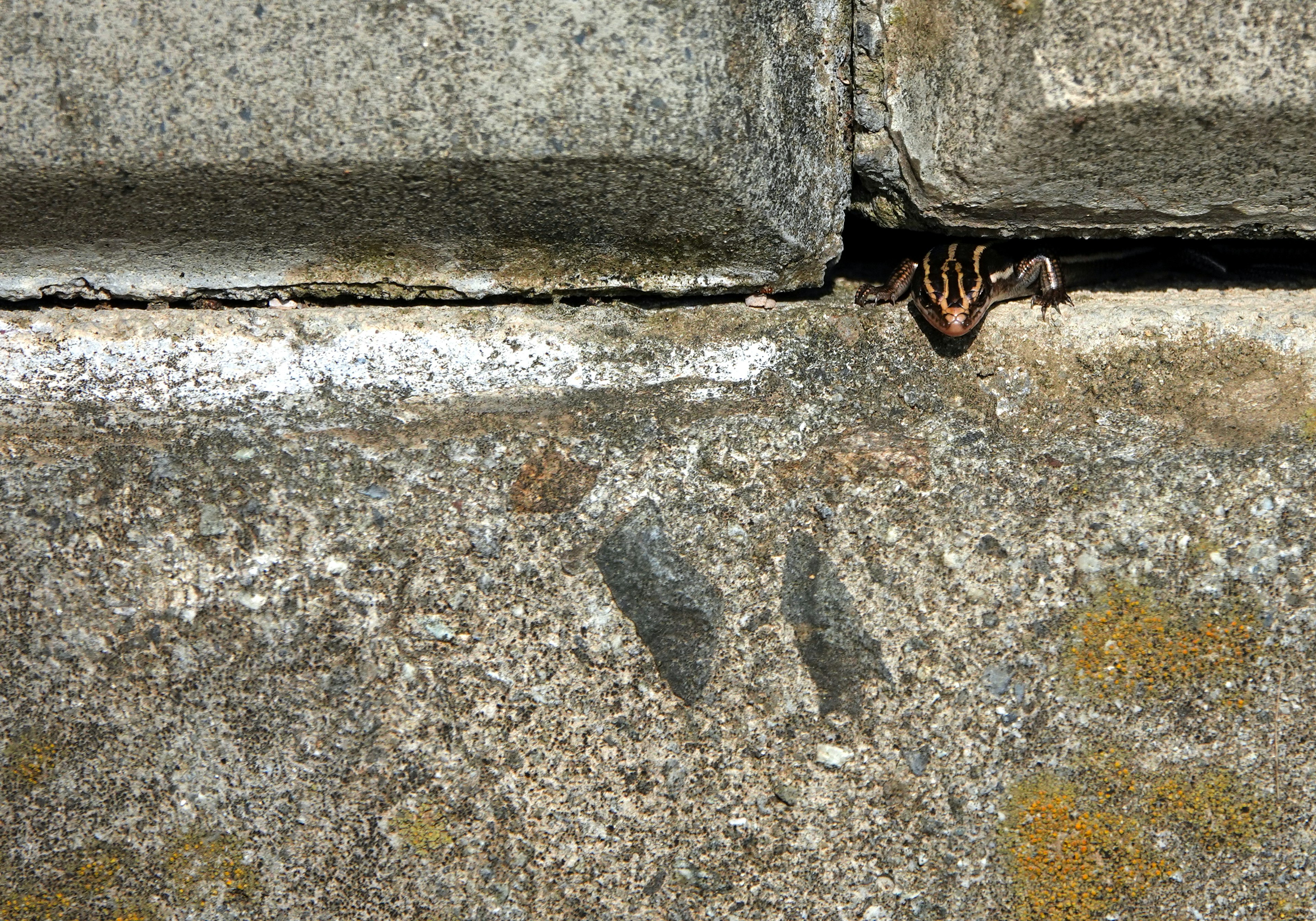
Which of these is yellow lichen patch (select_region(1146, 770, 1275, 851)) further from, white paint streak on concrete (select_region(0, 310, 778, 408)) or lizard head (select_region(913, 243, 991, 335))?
white paint streak on concrete (select_region(0, 310, 778, 408))

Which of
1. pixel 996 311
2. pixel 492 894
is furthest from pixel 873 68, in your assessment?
pixel 492 894

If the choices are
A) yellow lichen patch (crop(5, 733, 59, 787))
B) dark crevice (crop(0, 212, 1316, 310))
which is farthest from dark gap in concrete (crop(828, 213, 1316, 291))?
yellow lichen patch (crop(5, 733, 59, 787))

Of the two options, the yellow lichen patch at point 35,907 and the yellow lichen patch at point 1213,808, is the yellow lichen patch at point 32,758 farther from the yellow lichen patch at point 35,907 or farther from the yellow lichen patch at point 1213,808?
the yellow lichen patch at point 1213,808

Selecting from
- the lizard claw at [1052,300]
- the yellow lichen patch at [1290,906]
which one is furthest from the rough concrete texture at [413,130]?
the yellow lichen patch at [1290,906]

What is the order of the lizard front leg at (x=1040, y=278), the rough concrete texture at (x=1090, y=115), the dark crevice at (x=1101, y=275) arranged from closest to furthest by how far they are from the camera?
the rough concrete texture at (x=1090, y=115) < the dark crevice at (x=1101, y=275) < the lizard front leg at (x=1040, y=278)

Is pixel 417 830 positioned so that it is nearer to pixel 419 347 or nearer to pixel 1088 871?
pixel 419 347
